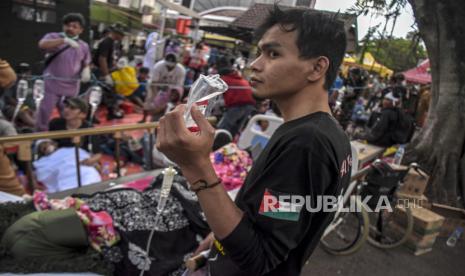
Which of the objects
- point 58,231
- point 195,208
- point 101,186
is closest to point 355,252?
point 195,208

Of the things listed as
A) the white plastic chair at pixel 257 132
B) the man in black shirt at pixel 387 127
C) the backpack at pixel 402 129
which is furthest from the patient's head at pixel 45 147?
the backpack at pixel 402 129

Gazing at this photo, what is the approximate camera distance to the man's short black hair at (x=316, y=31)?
1086mm

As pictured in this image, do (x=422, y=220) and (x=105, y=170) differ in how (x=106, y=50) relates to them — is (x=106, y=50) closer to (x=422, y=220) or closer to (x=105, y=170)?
(x=105, y=170)

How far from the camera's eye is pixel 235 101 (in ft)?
18.2

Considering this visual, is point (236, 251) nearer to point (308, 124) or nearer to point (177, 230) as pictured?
point (308, 124)

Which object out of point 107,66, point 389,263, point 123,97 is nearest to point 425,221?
point 389,263

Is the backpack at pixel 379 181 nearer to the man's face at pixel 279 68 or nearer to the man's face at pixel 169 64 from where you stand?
the man's face at pixel 279 68

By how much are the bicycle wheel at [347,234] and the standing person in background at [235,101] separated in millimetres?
2283

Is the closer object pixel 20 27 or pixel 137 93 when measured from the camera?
pixel 20 27

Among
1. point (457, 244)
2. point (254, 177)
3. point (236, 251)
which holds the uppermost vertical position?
point (254, 177)

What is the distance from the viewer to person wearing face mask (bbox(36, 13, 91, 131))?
4.57 m

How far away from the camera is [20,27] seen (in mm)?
6762

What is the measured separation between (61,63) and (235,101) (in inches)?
97.1

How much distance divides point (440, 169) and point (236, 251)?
15.7 feet
